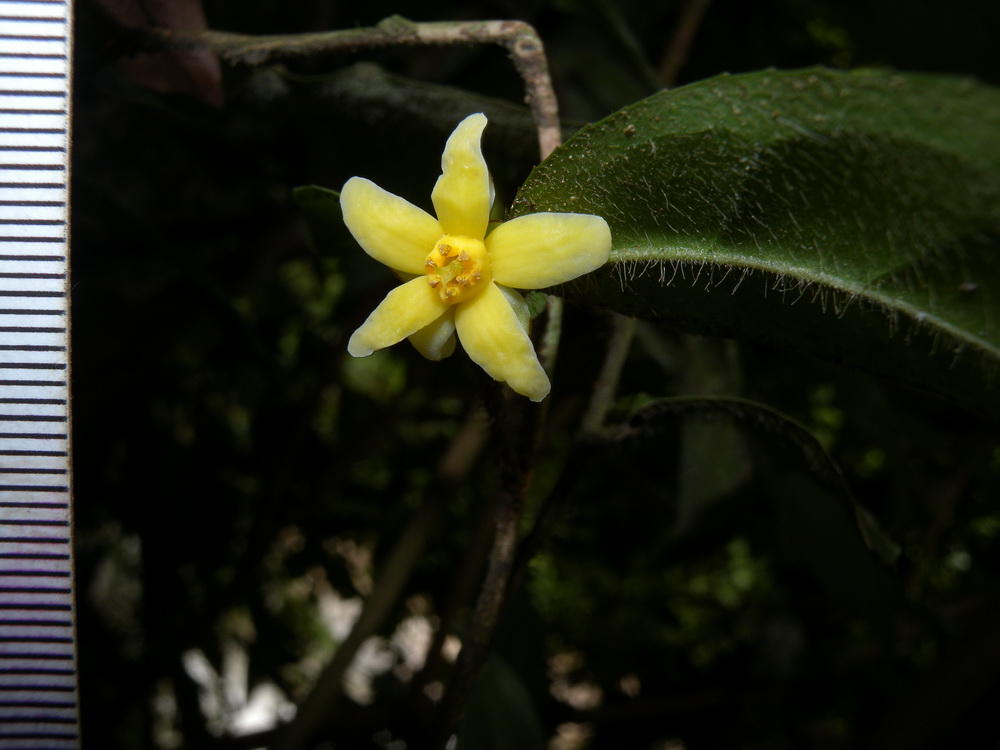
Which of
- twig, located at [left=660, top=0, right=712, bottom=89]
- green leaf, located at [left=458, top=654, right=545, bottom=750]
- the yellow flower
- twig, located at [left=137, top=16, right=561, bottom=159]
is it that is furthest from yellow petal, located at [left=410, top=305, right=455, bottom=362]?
twig, located at [left=660, top=0, right=712, bottom=89]

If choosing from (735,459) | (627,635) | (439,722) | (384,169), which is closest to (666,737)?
(627,635)

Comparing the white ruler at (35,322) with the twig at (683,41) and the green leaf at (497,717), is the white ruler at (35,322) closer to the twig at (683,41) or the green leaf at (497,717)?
the green leaf at (497,717)

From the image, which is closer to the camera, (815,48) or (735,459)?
(735,459)

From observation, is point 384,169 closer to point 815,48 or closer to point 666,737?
point 815,48

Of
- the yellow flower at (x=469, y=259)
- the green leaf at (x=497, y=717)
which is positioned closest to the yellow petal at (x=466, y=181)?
the yellow flower at (x=469, y=259)

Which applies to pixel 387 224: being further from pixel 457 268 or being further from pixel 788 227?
pixel 788 227

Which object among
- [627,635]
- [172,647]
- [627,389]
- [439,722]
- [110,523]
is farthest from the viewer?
[627,635]

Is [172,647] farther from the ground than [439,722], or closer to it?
closer to it
